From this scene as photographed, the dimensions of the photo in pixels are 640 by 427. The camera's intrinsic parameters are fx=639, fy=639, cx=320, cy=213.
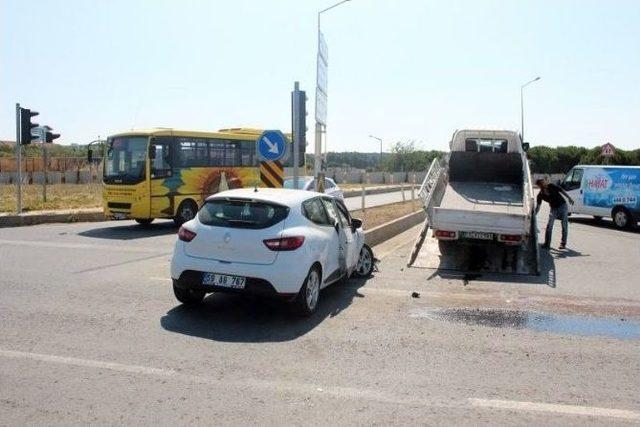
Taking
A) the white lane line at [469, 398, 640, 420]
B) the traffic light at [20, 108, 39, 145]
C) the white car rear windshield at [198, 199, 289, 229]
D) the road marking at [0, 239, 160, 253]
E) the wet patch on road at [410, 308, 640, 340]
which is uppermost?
the traffic light at [20, 108, 39, 145]

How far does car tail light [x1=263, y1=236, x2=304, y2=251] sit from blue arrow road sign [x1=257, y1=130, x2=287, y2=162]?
18.5 ft

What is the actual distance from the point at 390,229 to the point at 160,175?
6750 mm

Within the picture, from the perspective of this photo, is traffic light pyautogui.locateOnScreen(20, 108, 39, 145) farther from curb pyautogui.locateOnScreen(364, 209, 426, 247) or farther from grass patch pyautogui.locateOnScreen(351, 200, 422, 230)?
curb pyautogui.locateOnScreen(364, 209, 426, 247)

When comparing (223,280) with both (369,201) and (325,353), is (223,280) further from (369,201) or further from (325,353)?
(369,201)

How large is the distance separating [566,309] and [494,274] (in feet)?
10.4

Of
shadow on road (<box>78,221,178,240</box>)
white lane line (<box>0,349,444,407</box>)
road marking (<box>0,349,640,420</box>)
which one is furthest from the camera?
shadow on road (<box>78,221,178,240</box>)

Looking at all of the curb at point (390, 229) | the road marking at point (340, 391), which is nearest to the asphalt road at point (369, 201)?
the curb at point (390, 229)

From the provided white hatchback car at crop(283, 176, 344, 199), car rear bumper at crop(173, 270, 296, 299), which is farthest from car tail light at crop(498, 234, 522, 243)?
white hatchback car at crop(283, 176, 344, 199)

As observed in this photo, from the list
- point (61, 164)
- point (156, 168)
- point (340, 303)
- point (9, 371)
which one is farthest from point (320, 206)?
→ point (61, 164)

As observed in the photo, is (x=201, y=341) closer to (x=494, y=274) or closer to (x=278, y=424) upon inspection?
(x=278, y=424)

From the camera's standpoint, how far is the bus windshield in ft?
58.9

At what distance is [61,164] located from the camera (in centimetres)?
5456

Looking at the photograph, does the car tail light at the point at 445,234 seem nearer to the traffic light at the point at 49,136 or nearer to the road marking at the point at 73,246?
the road marking at the point at 73,246

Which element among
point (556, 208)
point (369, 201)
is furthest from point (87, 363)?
point (369, 201)
